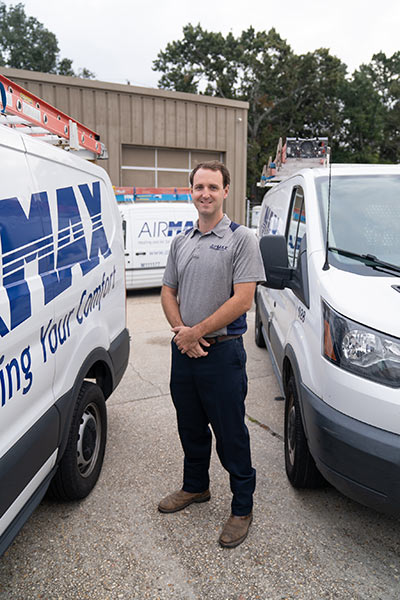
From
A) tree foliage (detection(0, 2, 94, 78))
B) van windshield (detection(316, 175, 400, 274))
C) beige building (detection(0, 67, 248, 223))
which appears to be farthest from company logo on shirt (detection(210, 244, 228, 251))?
tree foliage (detection(0, 2, 94, 78))

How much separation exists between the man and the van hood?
0.37 meters

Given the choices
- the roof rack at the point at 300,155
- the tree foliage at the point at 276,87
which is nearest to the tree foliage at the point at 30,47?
the tree foliage at the point at 276,87

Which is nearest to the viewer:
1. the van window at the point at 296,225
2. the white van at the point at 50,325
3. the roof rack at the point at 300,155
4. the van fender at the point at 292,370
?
the white van at the point at 50,325

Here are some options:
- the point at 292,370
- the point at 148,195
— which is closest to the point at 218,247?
the point at 292,370

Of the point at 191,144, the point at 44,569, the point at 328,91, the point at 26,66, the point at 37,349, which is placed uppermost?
the point at 26,66

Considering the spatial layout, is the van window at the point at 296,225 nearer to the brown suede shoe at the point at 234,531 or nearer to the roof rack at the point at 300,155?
the roof rack at the point at 300,155

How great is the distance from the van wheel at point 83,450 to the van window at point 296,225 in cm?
165

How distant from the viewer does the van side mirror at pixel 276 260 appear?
111 inches

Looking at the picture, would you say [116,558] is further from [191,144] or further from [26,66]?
[26,66]

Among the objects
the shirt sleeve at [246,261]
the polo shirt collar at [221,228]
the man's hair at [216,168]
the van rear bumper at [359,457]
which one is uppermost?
the man's hair at [216,168]

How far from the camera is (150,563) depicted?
2.30 metres

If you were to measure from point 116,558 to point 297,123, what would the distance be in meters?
40.2

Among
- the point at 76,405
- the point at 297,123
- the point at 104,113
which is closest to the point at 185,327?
the point at 76,405

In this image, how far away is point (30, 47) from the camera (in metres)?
50.6
